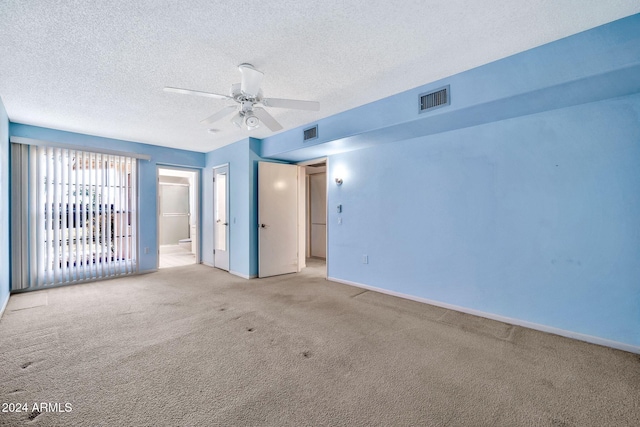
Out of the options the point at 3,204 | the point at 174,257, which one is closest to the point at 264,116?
the point at 3,204

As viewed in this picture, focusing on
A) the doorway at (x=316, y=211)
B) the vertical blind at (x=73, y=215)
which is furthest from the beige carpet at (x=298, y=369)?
the doorway at (x=316, y=211)

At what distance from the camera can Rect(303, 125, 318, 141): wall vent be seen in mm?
4148

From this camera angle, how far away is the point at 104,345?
97.3 inches

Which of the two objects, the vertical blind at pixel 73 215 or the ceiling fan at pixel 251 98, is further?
the vertical blind at pixel 73 215

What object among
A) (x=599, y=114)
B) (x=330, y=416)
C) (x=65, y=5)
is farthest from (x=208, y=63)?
(x=599, y=114)

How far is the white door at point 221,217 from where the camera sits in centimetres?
557

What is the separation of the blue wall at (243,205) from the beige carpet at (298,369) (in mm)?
1597

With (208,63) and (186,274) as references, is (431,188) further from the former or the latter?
(186,274)

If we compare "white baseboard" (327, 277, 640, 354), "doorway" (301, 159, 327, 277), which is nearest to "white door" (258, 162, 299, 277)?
"doorway" (301, 159, 327, 277)

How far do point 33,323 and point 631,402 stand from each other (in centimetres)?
521

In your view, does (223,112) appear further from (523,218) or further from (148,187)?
(148,187)

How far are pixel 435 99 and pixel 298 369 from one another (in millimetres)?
2887

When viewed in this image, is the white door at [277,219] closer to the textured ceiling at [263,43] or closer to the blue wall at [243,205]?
the blue wall at [243,205]

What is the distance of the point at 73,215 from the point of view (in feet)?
14.9
